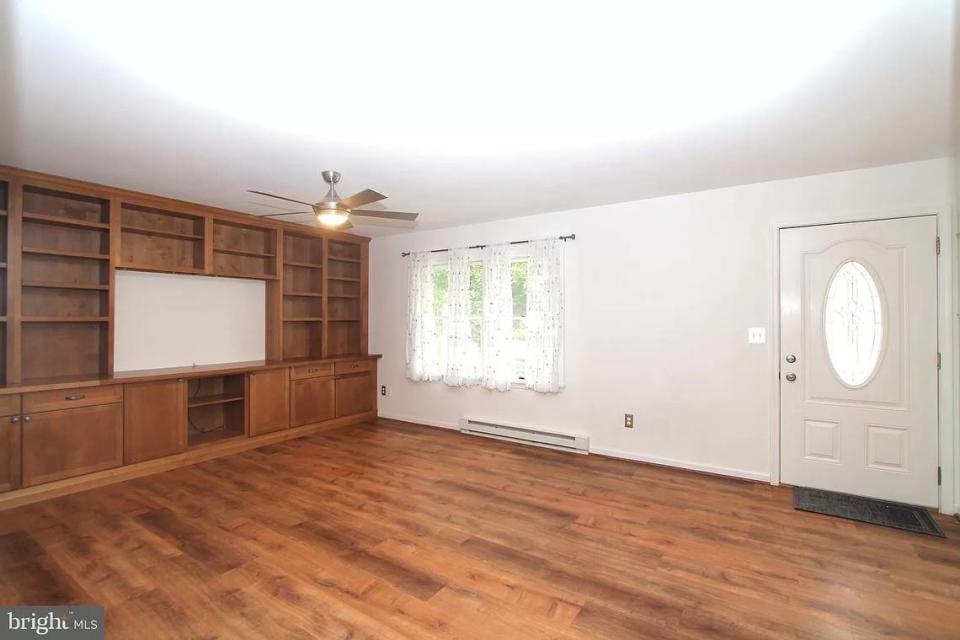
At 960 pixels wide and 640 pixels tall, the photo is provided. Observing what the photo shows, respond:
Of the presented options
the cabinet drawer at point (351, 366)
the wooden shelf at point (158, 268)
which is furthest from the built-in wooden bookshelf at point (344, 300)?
the wooden shelf at point (158, 268)

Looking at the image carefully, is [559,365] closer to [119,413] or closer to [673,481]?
[673,481]

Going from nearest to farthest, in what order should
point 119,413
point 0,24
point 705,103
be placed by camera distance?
point 0,24
point 705,103
point 119,413

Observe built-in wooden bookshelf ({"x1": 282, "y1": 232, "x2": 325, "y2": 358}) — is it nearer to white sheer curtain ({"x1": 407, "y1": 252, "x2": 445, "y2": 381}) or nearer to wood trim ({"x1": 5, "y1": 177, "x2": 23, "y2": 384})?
white sheer curtain ({"x1": 407, "y1": 252, "x2": 445, "y2": 381})

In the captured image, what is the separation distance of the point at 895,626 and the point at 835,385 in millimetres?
1926

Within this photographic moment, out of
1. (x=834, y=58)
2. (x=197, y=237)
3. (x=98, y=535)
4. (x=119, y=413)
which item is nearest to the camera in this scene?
(x=834, y=58)

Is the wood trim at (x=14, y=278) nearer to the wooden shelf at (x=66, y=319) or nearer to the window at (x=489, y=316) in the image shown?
the wooden shelf at (x=66, y=319)

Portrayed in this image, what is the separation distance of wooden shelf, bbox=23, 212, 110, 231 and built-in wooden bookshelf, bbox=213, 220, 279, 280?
952 millimetres

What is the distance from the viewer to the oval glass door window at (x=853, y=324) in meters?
3.35

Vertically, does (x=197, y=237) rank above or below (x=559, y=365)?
above

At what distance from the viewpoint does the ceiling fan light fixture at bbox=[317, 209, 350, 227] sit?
10.1 feet

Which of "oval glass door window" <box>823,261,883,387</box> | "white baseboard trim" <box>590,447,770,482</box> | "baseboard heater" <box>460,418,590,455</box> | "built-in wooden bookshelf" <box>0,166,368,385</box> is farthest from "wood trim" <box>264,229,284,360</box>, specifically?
"oval glass door window" <box>823,261,883,387</box>

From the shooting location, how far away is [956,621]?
6.59ft

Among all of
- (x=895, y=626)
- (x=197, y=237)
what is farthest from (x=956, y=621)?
(x=197, y=237)

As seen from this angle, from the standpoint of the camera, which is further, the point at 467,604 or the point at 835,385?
the point at 835,385
